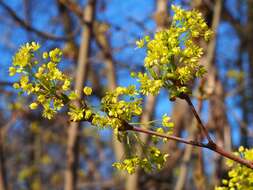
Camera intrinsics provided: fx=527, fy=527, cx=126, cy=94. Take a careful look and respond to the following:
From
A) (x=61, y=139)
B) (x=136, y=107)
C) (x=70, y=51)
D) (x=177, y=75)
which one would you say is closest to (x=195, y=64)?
(x=177, y=75)

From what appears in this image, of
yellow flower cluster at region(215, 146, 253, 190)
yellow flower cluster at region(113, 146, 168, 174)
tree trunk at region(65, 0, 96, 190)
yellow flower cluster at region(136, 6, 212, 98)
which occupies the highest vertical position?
tree trunk at region(65, 0, 96, 190)

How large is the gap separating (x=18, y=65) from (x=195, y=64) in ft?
1.47

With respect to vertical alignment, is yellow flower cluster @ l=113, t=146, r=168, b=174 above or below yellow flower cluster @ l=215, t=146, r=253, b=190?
above

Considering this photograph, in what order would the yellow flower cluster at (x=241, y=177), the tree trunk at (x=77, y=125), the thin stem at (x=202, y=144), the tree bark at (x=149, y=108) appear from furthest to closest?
the tree bark at (x=149, y=108), the tree trunk at (x=77, y=125), the yellow flower cluster at (x=241, y=177), the thin stem at (x=202, y=144)

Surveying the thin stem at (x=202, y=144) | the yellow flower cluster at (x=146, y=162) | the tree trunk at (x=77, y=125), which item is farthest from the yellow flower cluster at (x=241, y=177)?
the tree trunk at (x=77, y=125)

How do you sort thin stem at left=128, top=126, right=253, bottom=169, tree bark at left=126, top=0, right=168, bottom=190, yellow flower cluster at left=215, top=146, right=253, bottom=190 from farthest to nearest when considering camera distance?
tree bark at left=126, top=0, right=168, bottom=190 < yellow flower cluster at left=215, top=146, right=253, bottom=190 < thin stem at left=128, top=126, right=253, bottom=169

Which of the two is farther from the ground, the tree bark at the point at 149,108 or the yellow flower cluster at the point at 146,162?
the tree bark at the point at 149,108

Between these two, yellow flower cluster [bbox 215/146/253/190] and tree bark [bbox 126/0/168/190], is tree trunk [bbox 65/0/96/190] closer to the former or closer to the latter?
tree bark [bbox 126/0/168/190]

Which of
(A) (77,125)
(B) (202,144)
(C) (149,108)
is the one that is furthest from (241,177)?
(C) (149,108)

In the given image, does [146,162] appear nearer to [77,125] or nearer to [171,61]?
[171,61]

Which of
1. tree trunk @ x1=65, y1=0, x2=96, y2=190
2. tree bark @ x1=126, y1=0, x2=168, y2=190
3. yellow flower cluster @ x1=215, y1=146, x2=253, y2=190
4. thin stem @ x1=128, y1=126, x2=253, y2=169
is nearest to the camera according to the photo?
thin stem @ x1=128, y1=126, x2=253, y2=169

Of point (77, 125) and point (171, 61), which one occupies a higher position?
point (77, 125)

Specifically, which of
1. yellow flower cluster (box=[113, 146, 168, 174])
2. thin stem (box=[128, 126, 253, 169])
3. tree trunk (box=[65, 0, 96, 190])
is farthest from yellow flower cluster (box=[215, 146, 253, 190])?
tree trunk (box=[65, 0, 96, 190])

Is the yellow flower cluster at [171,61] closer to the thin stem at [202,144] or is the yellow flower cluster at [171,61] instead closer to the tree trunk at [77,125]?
the thin stem at [202,144]
